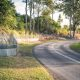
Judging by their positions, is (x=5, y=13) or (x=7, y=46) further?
(x=5, y=13)

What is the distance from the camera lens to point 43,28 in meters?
85.6

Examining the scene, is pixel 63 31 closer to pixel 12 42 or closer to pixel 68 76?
pixel 12 42

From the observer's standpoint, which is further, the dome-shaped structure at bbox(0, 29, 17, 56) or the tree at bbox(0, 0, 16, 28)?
the tree at bbox(0, 0, 16, 28)

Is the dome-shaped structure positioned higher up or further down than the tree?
further down

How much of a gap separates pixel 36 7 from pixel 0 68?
64.5 metres

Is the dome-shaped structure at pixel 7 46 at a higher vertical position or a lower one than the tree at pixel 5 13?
lower

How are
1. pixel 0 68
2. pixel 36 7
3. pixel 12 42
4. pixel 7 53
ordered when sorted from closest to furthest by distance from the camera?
1. pixel 0 68
2. pixel 7 53
3. pixel 12 42
4. pixel 36 7

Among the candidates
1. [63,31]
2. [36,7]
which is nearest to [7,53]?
[36,7]

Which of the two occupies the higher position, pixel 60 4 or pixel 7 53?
pixel 60 4

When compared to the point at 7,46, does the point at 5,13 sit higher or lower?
higher

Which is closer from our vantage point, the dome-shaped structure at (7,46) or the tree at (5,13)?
the dome-shaped structure at (7,46)

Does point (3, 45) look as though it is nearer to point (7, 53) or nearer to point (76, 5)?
point (7, 53)

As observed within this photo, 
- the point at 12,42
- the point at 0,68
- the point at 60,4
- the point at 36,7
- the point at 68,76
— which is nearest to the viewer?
the point at 68,76

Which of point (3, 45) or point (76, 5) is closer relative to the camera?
point (3, 45)
